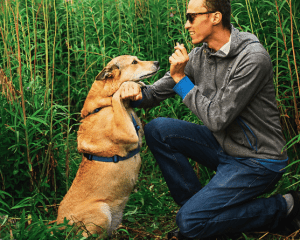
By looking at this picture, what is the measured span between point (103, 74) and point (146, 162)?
152cm

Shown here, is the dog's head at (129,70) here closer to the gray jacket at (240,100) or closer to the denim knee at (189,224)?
the gray jacket at (240,100)

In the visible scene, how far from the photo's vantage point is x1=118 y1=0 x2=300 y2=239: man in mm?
2234

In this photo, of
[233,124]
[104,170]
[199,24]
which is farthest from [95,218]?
[199,24]

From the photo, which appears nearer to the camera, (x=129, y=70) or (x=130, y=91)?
(x=130, y=91)

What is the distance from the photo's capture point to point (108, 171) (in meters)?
2.44

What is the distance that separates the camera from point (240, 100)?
220 centimetres

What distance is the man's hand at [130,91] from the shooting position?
2469 millimetres

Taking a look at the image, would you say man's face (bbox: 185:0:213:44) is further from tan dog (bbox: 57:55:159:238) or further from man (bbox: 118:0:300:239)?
tan dog (bbox: 57:55:159:238)


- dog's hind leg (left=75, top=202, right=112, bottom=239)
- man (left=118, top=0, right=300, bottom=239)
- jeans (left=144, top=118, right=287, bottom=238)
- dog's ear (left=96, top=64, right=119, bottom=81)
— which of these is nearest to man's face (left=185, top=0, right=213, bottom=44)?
man (left=118, top=0, right=300, bottom=239)

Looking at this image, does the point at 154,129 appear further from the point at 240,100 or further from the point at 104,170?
the point at 240,100

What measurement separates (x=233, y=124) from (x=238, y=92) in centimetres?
32

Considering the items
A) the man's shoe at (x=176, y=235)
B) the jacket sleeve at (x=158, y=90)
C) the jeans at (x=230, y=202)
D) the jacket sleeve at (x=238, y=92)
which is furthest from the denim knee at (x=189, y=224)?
the jacket sleeve at (x=158, y=90)

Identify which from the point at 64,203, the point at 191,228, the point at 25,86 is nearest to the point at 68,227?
the point at 64,203

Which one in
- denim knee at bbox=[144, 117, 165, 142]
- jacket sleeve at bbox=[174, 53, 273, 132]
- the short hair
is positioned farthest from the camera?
denim knee at bbox=[144, 117, 165, 142]
